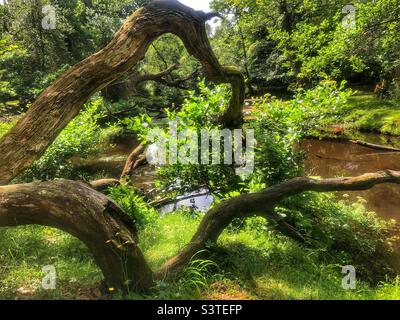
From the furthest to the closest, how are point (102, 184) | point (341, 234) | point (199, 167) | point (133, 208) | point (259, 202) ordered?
1. point (102, 184)
2. point (199, 167)
3. point (133, 208)
4. point (341, 234)
5. point (259, 202)

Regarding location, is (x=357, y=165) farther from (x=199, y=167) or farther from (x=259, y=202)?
(x=259, y=202)

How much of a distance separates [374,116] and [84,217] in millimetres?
15881

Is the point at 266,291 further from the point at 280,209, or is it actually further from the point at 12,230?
the point at 12,230

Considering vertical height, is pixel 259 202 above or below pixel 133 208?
above

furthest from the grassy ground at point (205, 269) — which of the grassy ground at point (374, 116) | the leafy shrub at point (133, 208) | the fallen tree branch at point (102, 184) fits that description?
the grassy ground at point (374, 116)

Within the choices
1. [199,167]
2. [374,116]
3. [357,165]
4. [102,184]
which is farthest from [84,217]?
[374,116]

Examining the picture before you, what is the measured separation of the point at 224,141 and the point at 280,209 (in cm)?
168

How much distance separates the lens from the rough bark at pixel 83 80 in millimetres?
3623

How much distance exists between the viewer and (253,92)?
27094 mm

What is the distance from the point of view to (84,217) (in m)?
3.01

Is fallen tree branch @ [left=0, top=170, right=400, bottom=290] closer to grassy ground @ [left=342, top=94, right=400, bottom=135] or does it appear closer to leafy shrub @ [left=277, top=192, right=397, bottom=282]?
leafy shrub @ [left=277, top=192, right=397, bottom=282]

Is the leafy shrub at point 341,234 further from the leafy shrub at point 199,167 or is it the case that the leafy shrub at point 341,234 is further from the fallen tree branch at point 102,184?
the fallen tree branch at point 102,184

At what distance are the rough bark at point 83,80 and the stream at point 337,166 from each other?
4.44 m

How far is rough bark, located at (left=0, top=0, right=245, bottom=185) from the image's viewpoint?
362 centimetres
